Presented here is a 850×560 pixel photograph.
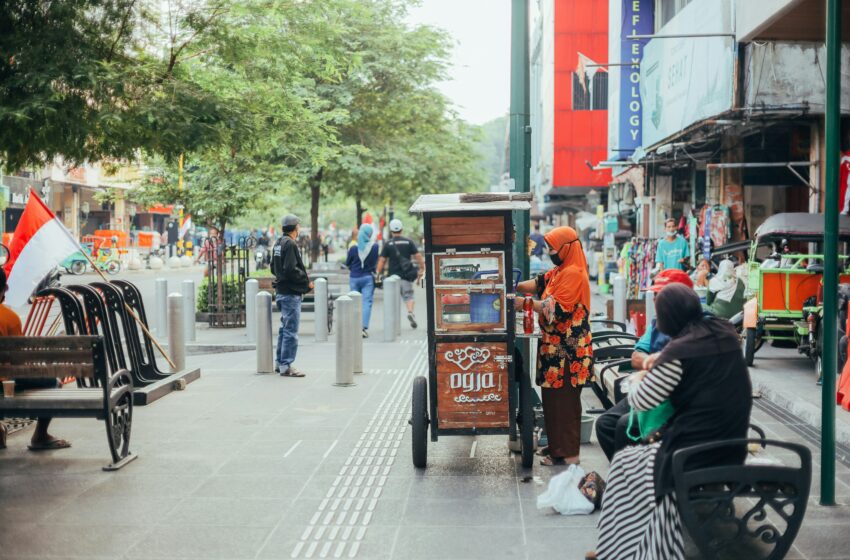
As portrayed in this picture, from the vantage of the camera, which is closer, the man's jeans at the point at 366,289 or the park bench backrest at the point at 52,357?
the park bench backrest at the point at 52,357

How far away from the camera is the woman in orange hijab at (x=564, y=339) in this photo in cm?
675

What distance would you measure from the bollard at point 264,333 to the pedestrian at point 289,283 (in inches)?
10.0

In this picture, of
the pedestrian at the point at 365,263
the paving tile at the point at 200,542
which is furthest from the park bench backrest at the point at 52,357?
the pedestrian at the point at 365,263

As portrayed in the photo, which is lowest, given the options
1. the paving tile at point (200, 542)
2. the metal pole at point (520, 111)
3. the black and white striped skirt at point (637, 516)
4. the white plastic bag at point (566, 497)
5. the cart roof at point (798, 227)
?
the paving tile at point (200, 542)

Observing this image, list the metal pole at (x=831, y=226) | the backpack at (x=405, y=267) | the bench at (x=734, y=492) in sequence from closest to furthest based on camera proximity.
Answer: the bench at (x=734, y=492)
the metal pole at (x=831, y=226)
the backpack at (x=405, y=267)

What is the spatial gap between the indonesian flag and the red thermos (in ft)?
13.8

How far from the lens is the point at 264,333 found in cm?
1165

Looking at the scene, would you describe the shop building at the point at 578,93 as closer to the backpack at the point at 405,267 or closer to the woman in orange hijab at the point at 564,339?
the backpack at the point at 405,267

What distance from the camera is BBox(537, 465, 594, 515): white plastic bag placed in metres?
5.84

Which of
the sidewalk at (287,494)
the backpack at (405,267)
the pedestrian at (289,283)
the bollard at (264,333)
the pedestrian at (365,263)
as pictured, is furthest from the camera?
the backpack at (405,267)

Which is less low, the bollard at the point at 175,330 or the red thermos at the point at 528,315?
the red thermos at the point at 528,315

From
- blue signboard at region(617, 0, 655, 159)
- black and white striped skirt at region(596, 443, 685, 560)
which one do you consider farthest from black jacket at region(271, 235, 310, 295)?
blue signboard at region(617, 0, 655, 159)

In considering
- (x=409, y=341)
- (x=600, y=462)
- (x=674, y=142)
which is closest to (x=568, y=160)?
(x=674, y=142)

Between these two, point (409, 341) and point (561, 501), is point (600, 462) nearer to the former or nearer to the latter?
point (561, 501)
